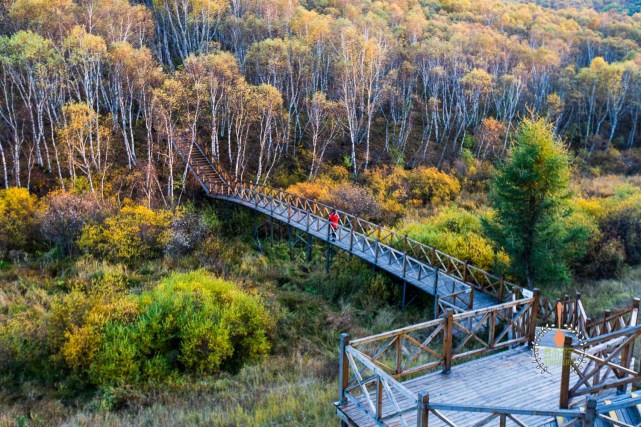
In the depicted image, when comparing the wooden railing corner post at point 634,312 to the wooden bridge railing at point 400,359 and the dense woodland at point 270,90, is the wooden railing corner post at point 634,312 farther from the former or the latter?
the dense woodland at point 270,90

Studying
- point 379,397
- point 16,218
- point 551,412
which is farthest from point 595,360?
point 16,218

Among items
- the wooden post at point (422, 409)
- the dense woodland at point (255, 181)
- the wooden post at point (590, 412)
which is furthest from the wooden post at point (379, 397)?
the dense woodland at point (255, 181)

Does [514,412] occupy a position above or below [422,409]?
above

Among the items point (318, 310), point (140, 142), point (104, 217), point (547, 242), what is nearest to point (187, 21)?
point (140, 142)

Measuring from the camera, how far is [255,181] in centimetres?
2770

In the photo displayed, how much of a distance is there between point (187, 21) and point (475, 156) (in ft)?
79.3

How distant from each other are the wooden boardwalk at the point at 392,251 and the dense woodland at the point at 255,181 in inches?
32.6

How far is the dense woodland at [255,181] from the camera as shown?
37.7 ft

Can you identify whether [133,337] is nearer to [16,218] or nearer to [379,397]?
[379,397]

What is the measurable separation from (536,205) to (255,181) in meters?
17.0

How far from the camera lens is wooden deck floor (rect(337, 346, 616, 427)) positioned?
251 inches

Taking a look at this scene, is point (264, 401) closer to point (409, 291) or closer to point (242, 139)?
point (409, 291)

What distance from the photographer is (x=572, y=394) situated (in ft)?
19.3

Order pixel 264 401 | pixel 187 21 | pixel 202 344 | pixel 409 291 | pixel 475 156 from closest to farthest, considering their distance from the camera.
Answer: pixel 264 401, pixel 202 344, pixel 409 291, pixel 475 156, pixel 187 21
